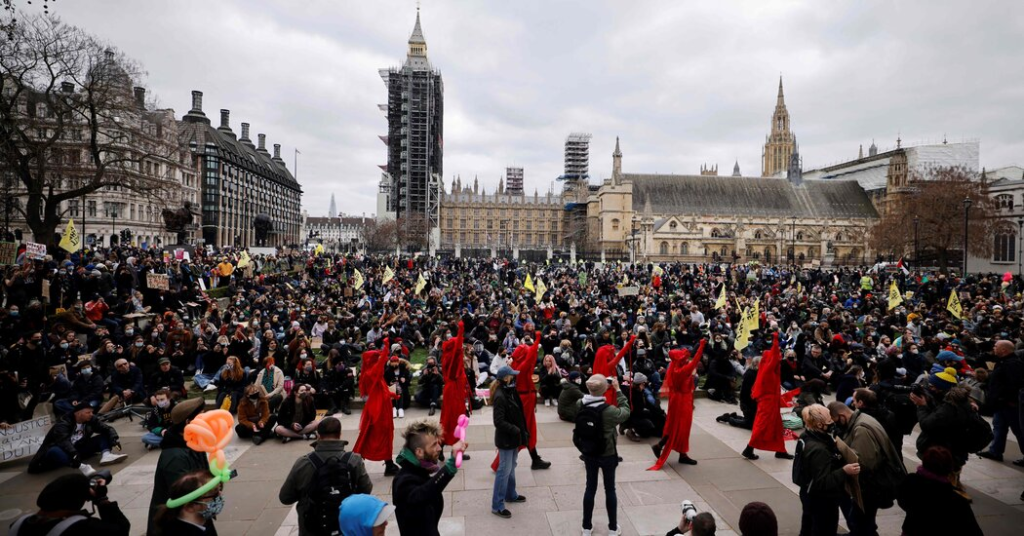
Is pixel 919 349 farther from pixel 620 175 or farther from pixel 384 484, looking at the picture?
pixel 620 175

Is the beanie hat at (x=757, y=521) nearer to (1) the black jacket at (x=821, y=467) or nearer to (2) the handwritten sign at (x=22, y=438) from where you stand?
(1) the black jacket at (x=821, y=467)

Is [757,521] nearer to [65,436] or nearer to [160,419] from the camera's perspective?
[65,436]

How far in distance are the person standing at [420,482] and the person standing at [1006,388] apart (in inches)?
298

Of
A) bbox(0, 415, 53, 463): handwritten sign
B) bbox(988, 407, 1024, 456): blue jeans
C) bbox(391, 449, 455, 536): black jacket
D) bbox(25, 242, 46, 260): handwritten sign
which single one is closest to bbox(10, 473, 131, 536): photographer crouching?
bbox(391, 449, 455, 536): black jacket

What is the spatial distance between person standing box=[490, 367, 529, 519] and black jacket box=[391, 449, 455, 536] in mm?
2103

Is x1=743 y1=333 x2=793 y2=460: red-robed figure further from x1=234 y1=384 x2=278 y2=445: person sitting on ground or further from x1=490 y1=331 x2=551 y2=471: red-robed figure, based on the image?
x1=234 y1=384 x2=278 y2=445: person sitting on ground

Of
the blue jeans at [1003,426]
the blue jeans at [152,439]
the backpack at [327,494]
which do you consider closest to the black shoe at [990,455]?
the blue jeans at [1003,426]

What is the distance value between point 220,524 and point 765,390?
6724 millimetres

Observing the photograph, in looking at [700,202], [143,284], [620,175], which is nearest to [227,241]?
[620,175]

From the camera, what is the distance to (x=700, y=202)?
80.2 m

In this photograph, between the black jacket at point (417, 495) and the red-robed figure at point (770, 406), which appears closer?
the black jacket at point (417, 495)

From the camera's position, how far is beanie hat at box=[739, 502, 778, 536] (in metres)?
2.66

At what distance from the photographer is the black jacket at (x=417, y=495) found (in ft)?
10.6

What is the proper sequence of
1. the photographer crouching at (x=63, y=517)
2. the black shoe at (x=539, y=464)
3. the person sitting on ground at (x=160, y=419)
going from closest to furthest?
the photographer crouching at (x=63, y=517) < the black shoe at (x=539, y=464) < the person sitting on ground at (x=160, y=419)
